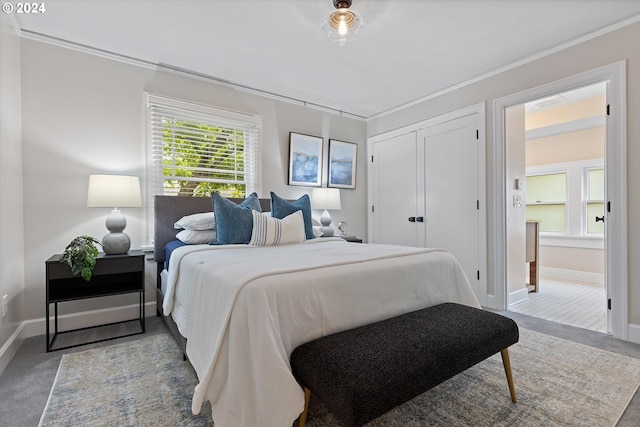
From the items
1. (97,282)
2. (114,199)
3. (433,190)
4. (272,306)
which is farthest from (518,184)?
(97,282)

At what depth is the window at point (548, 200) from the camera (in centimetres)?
506

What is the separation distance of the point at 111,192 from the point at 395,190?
3.42 m

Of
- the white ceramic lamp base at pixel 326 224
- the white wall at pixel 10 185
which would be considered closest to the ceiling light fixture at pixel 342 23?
the white ceramic lamp base at pixel 326 224

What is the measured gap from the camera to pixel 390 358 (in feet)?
3.94

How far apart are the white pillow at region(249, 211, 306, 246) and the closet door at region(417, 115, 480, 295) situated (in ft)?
6.39

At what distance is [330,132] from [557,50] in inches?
105

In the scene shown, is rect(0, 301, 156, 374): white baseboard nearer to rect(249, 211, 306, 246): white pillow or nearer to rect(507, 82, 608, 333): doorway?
rect(249, 211, 306, 246): white pillow

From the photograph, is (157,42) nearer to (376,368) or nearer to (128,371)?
(128,371)

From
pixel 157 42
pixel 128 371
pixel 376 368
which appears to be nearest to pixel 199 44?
pixel 157 42

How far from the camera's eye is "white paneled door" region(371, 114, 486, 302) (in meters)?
3.51

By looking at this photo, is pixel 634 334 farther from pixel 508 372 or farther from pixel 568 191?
pixel 568 191

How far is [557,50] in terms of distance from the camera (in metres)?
2.83

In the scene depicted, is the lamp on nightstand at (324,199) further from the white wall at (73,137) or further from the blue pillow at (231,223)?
the white wall at (73,137)

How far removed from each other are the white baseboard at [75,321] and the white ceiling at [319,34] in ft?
7.95
